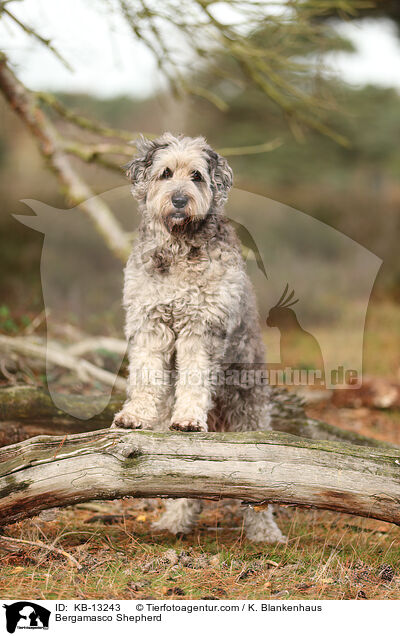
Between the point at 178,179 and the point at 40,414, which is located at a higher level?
the point at 178,179

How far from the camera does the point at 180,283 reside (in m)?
3.83

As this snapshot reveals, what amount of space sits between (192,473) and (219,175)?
1906 millimetres

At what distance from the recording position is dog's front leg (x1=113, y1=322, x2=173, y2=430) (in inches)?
152

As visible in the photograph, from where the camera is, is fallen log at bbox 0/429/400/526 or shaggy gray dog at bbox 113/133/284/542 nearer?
fallen log at bbox 0/429/400/526

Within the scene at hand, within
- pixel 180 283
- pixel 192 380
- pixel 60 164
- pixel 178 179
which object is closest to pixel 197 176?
pixel 178 179

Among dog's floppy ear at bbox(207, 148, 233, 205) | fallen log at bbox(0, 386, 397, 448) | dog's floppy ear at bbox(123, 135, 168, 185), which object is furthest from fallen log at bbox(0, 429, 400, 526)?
dog's floppy ear at bbox(123, 135, 168, 185)

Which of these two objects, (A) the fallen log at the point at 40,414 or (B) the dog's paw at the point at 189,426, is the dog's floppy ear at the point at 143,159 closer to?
(B) the dog's paw at the point at 189,426

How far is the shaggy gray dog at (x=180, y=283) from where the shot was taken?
3.76 metres

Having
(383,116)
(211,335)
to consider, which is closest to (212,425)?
(211,335)

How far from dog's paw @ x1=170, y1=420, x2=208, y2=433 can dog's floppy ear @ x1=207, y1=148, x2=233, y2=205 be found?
1.44m

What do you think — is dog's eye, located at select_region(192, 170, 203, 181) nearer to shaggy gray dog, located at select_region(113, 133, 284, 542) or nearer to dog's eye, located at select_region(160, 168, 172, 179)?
shaggy gray dog, located at select_region(113, 133, 284, 542)

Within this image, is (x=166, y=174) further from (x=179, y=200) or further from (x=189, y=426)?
(x=189, y=426)
